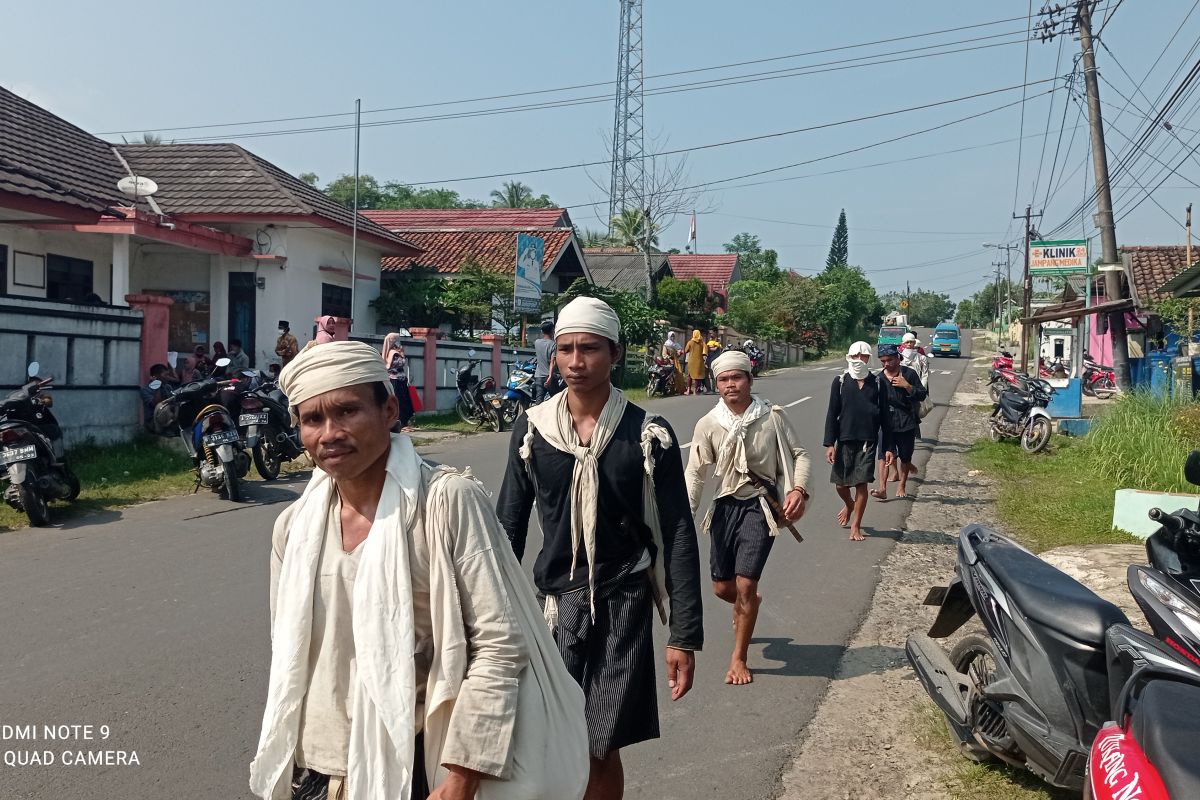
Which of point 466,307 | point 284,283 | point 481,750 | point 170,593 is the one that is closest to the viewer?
point 481,750

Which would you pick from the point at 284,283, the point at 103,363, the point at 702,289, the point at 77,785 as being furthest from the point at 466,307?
the point at 77,785

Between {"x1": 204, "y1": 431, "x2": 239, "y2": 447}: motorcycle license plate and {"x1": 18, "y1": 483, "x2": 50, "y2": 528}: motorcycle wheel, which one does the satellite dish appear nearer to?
{"x1": 204, "y1": 431, "x2": 239, "y2": 447}: motorcycle license plate

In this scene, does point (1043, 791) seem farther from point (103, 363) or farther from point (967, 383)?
point (967, 383)

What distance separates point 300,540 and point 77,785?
92.8 inches

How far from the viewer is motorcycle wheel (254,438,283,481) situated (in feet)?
34.3

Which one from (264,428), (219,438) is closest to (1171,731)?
(219,438)

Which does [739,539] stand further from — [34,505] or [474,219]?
[474,219]

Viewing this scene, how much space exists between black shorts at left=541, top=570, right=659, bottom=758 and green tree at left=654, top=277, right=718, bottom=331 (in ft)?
106

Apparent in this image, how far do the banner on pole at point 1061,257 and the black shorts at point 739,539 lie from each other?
2123 cm

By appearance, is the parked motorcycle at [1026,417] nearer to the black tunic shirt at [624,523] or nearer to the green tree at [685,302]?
the black tunic shirt at [624,523]

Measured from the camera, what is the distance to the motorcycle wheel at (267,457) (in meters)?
10.5

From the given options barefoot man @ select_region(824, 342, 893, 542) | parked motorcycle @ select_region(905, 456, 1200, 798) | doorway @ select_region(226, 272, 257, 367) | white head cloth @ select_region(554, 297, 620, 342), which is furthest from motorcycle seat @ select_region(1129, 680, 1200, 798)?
doorway @ select_region(226, 272, 257, 367)

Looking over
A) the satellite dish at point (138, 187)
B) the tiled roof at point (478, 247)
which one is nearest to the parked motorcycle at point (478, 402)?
the satellite dish at point (138, 187)

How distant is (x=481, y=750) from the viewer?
1.95 m
